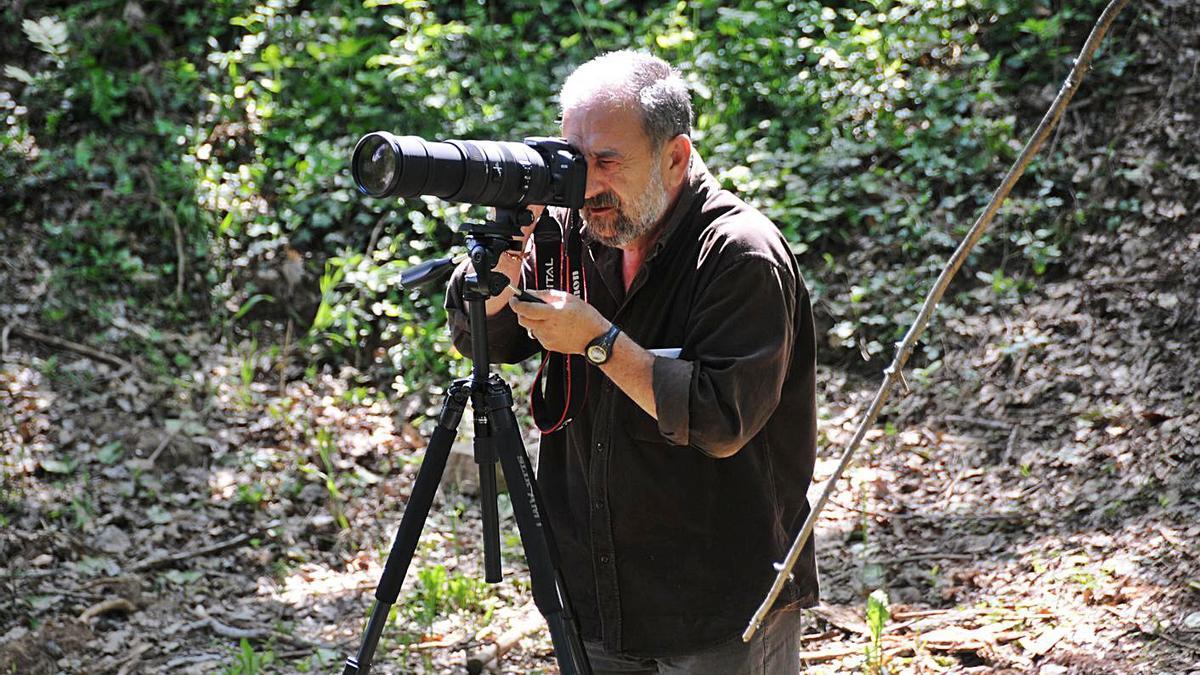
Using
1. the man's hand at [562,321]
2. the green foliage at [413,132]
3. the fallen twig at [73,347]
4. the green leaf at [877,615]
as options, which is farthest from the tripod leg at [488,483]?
the fallen twig at [73,347]

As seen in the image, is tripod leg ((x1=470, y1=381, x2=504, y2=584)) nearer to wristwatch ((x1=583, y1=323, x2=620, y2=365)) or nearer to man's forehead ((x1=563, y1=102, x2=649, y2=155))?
wristwatch ((x1=583, y1=323, x2=620, y2=365))

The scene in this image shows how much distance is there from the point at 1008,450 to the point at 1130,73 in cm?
247

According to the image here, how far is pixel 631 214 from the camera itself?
6.98 ft

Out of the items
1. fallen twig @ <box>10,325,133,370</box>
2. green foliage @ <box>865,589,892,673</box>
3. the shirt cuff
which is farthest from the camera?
fallen twig @ <box>10,325,133,370</box>

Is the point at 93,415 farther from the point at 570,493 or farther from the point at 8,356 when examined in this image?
the point at 570,493

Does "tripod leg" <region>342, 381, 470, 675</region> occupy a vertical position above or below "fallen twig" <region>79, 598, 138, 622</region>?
above

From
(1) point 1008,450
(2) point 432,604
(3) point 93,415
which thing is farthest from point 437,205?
(1) point 1008,450

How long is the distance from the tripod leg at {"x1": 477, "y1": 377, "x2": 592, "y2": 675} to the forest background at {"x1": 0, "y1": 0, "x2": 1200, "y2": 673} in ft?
4.79

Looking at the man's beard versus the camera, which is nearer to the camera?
the camera

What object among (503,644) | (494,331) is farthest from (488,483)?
(503,644)

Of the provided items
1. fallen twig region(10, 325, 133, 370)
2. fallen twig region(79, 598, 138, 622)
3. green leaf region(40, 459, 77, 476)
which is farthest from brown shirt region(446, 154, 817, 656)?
fallen twig region(10, 325, 133, 370)

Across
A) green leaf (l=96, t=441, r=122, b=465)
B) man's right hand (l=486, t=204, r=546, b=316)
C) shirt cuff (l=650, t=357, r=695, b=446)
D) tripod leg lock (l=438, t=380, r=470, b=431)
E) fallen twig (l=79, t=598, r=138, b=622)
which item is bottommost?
fallen twig (l=79, t=598, r=138, b=622)

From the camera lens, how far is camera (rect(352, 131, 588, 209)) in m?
1.93

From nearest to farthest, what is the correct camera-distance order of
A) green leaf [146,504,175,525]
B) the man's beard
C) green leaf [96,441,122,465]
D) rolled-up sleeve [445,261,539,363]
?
the man's beard < rolled-up sleeve [445,261,539,363] < green leaf [146,504,175,525] < green leaf [96,441,122,465]
